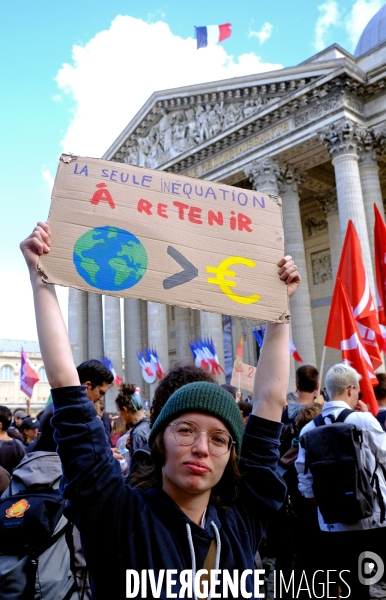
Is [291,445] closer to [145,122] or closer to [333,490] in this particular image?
[333,490]

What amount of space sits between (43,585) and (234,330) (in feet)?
81.8

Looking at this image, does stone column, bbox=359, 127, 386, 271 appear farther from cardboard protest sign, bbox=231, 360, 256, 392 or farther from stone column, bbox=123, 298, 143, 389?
stone column, bbox=123, 298, 143, 389

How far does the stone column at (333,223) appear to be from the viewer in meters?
22.7

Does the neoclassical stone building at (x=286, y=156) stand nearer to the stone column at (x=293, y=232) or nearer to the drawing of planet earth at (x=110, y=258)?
the stone column at (x=293, y=232)

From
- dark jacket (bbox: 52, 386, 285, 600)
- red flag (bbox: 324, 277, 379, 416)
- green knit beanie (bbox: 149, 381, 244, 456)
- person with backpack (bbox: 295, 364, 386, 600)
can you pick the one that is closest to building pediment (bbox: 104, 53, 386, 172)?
red flag (bbox: 324, 277, 379, 416)

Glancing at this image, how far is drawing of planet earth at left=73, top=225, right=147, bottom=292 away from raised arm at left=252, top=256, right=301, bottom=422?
0.62 meters

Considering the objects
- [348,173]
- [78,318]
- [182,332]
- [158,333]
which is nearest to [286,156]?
[348,173]

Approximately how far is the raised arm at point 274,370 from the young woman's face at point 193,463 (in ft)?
1.24

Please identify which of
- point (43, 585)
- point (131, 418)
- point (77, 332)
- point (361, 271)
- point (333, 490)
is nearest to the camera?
point (43, 585)

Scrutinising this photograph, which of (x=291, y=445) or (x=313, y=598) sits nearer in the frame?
(x=313, y=598)

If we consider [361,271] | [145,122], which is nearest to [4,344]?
[145,122]

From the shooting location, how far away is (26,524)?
272 centimetres

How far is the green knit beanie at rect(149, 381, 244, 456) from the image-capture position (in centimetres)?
172

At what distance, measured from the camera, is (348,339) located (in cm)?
721
